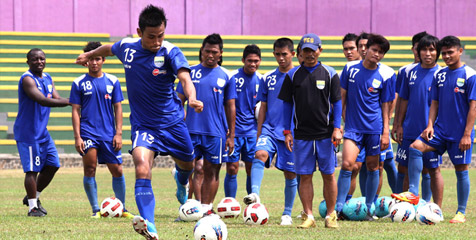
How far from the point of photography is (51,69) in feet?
80.8

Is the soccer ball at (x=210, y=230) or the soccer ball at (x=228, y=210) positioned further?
the soccer ball at (x=228, y=210)

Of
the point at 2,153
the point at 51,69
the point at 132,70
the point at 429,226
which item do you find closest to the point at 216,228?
the point at 132,70

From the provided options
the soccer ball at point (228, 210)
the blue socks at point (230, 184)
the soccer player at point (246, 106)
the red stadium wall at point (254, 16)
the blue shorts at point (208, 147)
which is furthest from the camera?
the red stadium wall at point (254, 16)

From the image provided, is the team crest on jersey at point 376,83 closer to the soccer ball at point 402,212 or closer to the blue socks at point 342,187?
the blue socks at point 342,187

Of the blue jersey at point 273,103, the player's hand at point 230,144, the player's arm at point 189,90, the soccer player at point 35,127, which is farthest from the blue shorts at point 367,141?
the soccer player at point 35,127

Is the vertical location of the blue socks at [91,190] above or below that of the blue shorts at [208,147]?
below

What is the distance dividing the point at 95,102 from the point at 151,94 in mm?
3160

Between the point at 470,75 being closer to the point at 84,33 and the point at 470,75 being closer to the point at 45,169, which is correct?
the point at 45,169

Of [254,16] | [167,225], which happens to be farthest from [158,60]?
[254,16]

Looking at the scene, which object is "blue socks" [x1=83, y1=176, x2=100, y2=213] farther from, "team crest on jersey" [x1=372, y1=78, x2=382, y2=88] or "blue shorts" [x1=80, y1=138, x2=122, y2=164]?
"team crest on jersey" [x1=372, y1=78, x2=382, y2=88]

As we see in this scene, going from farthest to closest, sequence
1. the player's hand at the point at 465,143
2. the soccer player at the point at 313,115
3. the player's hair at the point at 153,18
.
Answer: the player's hand at the point at 465,143 < the soccer player at the point at 313,115 < the player's hair at the point at 153,18

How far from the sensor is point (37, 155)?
10336 mm

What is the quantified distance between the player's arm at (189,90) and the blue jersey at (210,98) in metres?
2.92

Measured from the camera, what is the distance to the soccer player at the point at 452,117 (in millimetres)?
9344
